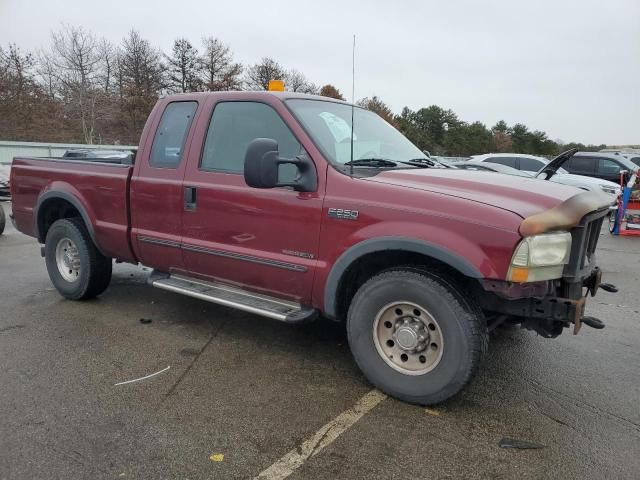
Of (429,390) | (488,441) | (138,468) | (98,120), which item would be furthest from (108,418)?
(98,120)

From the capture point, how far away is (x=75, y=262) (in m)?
5.09

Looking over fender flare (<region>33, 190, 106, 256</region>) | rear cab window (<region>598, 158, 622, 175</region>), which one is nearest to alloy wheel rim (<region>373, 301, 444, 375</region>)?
fender flare (<region>33, 190, 106, 256</region>)

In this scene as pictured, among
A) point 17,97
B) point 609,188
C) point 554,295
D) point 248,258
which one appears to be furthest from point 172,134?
point 17,97

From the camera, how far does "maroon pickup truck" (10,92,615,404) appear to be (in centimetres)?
285

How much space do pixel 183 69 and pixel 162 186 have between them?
40968mm

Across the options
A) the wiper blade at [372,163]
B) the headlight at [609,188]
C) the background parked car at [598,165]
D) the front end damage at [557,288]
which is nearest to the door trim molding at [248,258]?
the wiper blade at [372,163]

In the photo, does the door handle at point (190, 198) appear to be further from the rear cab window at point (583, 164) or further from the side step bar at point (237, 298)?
the rear cab window at point (583, 164)

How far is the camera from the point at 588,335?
4.45 meters

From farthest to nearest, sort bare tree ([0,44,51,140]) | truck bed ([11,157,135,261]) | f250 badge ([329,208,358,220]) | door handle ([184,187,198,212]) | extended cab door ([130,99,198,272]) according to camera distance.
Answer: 1. bare tree ([0,44,51,140])
2. truck bed ([11,157,135,261])
3. extended cab door ([130,99,198,272])
4. door handle ([184,187,198,212])
5. f250 badge ([329,208,358,220])

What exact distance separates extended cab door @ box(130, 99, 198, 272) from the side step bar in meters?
0.15

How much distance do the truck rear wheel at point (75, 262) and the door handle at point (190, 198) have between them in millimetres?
1536

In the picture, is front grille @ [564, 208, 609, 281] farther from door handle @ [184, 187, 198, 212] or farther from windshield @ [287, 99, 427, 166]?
door handle @ [184, 187, 198, 212]

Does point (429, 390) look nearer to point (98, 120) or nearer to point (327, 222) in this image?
point (327, 222)

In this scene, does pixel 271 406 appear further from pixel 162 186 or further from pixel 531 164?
pixel 531 164
